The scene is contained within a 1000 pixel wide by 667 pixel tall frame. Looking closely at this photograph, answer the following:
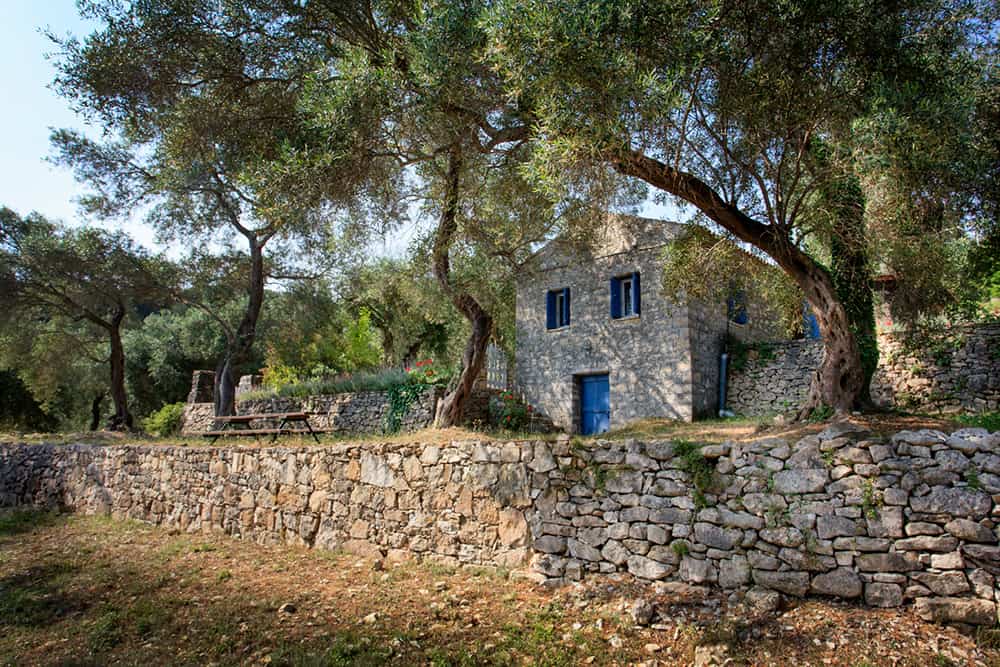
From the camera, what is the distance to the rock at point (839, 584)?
4338 millimetres

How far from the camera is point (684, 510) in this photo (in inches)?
201

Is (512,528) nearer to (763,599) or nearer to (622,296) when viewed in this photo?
(763,599)

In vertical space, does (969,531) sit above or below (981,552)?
above

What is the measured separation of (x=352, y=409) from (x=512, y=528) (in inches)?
353

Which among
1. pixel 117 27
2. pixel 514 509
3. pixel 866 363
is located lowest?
pixel 514 509

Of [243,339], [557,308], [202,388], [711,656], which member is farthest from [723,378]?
[202,388]

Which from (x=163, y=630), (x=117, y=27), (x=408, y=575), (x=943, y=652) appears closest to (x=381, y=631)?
(x=408, y=575)

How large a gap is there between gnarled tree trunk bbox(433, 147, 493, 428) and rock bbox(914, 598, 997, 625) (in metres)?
6.94

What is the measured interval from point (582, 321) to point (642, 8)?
9.03 metres

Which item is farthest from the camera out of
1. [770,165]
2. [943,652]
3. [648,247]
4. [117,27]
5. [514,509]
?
[648,247]

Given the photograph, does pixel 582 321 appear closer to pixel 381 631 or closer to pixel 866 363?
pixel 866 363

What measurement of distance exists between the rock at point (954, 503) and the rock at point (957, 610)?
0.59 m

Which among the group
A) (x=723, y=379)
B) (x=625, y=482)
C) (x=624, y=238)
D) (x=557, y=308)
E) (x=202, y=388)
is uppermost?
(x=624, y=238)

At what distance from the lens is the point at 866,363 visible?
693cm
